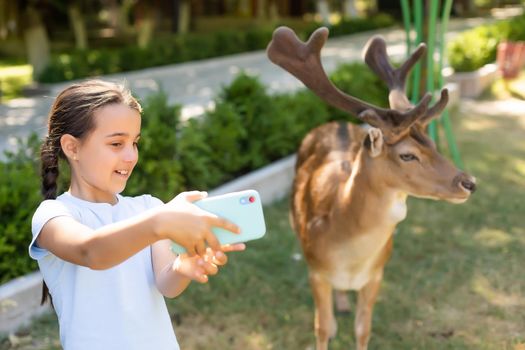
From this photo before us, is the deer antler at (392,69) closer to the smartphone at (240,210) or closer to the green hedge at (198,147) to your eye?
the green hedge at (198,147)

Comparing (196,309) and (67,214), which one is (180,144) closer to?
(196,309)

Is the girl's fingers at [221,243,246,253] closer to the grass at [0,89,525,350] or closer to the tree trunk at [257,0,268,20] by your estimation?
the grass at [0,89,525,350]

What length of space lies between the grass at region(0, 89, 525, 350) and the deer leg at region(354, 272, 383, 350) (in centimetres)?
32

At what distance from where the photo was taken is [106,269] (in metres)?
1.70

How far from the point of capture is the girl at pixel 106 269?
179cm

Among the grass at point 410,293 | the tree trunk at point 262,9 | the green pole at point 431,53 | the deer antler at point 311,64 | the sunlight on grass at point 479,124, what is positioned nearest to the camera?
the deer antler at point 311,64

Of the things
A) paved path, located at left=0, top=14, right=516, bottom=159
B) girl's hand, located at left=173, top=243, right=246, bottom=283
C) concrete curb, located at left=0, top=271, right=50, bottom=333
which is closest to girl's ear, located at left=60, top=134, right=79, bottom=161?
girl's hand, located at left=173, top=243, right=246, bottom=283

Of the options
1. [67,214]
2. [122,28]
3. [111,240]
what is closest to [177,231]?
[111,240]

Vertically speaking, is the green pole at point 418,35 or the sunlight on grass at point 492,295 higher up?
the green pole at point 418,35

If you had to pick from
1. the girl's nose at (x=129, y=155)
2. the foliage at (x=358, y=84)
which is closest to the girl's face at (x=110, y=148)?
the girl's nose at (x=129, y=155)

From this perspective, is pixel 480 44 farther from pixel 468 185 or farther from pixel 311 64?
pixel 468 185

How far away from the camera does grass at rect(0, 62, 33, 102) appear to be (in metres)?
13.1

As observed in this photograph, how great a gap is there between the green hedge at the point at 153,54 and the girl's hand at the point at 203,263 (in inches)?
459

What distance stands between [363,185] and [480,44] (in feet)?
35.5
